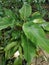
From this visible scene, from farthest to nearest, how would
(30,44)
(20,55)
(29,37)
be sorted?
(20,55), (30,44), (29,37)

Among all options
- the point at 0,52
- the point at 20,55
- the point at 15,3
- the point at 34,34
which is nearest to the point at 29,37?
the point at 34,34

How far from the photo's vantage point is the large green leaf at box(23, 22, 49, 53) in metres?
2.09

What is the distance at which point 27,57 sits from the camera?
2.22 meters

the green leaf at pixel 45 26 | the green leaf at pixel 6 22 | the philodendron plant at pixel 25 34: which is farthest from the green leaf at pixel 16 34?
the green leaf at pixel 45 26

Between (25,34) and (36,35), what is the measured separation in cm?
11

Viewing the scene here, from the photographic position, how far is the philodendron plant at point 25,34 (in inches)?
83.7

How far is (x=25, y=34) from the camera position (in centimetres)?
216

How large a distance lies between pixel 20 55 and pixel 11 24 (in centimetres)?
39

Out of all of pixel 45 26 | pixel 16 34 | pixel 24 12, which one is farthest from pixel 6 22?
pixel 45 26

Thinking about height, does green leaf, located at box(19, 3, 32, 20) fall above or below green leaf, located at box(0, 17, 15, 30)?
above

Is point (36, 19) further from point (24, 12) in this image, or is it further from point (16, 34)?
point (16, 34)

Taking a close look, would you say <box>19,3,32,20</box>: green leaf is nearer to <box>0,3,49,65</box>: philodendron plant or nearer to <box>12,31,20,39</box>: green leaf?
<box>0,3,49,65</box>: philodendron plant

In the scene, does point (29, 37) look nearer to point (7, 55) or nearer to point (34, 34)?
point (34, 34)

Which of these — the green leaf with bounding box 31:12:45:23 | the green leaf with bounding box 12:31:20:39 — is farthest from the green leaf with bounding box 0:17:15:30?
the green leaf with bounding box 31:12:45:23
